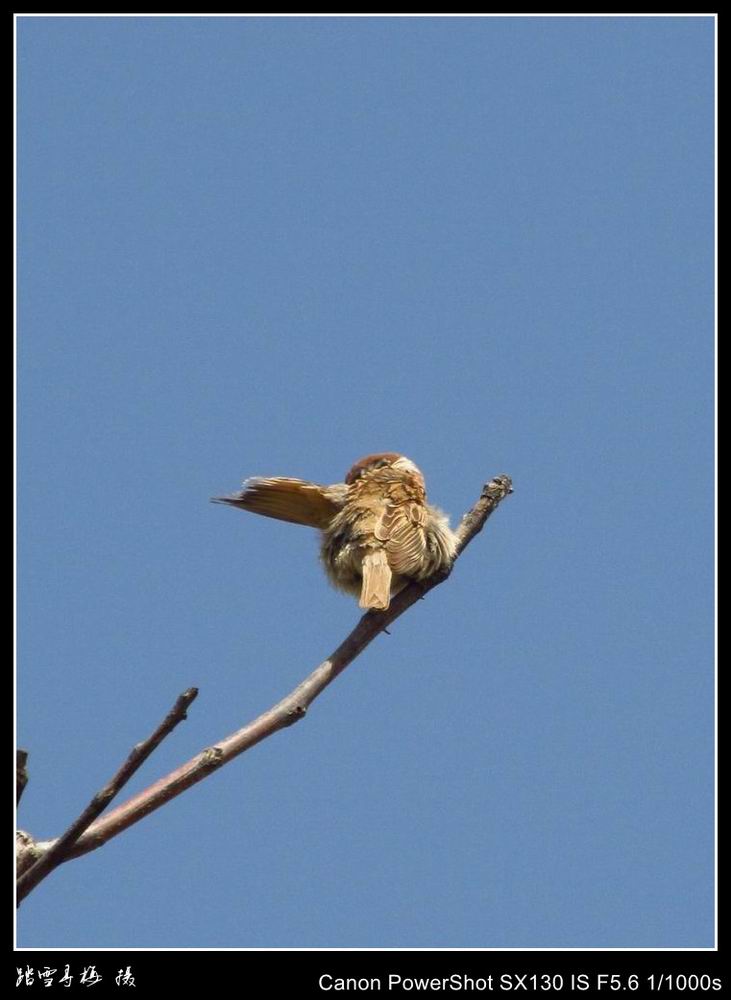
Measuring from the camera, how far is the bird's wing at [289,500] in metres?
6.80

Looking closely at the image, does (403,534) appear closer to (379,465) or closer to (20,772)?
(379,465)

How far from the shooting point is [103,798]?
3.27 metres

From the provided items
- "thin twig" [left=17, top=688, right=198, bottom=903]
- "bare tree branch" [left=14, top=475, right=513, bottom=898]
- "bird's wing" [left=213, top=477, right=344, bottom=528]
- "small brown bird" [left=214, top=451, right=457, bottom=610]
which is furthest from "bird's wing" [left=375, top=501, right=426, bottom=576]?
"thin twig" [left=17, top=688, right=198, bottom=903]

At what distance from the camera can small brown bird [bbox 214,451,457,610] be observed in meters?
6.26

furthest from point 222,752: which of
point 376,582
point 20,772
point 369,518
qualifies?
point 369,518

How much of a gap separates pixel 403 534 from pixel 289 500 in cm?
89

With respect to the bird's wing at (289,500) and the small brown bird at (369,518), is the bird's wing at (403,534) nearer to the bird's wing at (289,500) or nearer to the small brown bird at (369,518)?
the small brown bird at (369,518)

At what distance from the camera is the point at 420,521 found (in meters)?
6.62

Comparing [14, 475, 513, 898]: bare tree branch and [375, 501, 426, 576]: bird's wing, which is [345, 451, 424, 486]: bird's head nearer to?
[375, 501, 426, 576]: bird's wing

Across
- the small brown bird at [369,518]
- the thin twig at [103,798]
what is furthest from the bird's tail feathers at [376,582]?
the thin twig at [103,798]

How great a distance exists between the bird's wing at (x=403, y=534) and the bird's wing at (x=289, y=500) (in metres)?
0.43
